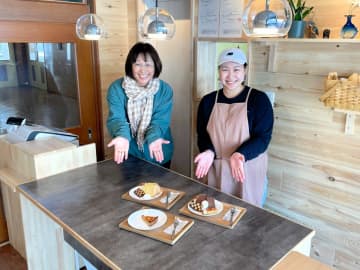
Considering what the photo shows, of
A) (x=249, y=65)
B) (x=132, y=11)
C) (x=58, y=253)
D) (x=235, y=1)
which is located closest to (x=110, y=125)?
(x=58, y=253)

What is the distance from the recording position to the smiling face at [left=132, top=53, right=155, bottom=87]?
2.15 m

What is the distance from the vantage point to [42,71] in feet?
9.51

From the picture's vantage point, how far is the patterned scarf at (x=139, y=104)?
217 cm

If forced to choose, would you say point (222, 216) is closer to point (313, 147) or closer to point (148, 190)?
point (148, 190)

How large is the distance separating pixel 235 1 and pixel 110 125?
1237mm

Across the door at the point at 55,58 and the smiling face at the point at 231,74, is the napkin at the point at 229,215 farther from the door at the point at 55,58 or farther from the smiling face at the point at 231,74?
the door at the point at 55,58

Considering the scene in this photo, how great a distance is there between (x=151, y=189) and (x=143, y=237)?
348mm

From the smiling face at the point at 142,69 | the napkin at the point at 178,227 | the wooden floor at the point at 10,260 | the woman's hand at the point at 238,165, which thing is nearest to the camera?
the napkin at the point at 178,227

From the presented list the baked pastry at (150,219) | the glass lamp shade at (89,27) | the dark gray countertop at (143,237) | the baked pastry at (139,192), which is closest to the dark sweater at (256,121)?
the dark gray countertop at (143,237)

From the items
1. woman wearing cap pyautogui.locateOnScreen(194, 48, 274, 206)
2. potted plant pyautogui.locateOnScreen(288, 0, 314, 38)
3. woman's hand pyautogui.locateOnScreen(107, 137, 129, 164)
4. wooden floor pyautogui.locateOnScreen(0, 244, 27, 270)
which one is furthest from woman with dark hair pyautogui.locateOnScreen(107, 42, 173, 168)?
wooden floor pyautogui.locateOnScreen(0, 244, 27, 270)

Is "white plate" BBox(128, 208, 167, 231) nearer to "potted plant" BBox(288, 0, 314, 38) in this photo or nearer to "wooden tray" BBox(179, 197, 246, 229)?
"wooden tray" BBox(179, 197, 246, 229)

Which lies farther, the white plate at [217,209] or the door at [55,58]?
the door at [55,58]

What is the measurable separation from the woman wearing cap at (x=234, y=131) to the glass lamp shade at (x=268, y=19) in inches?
20.3

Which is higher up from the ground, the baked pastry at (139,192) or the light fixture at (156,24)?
the light fixture at (156,24)
